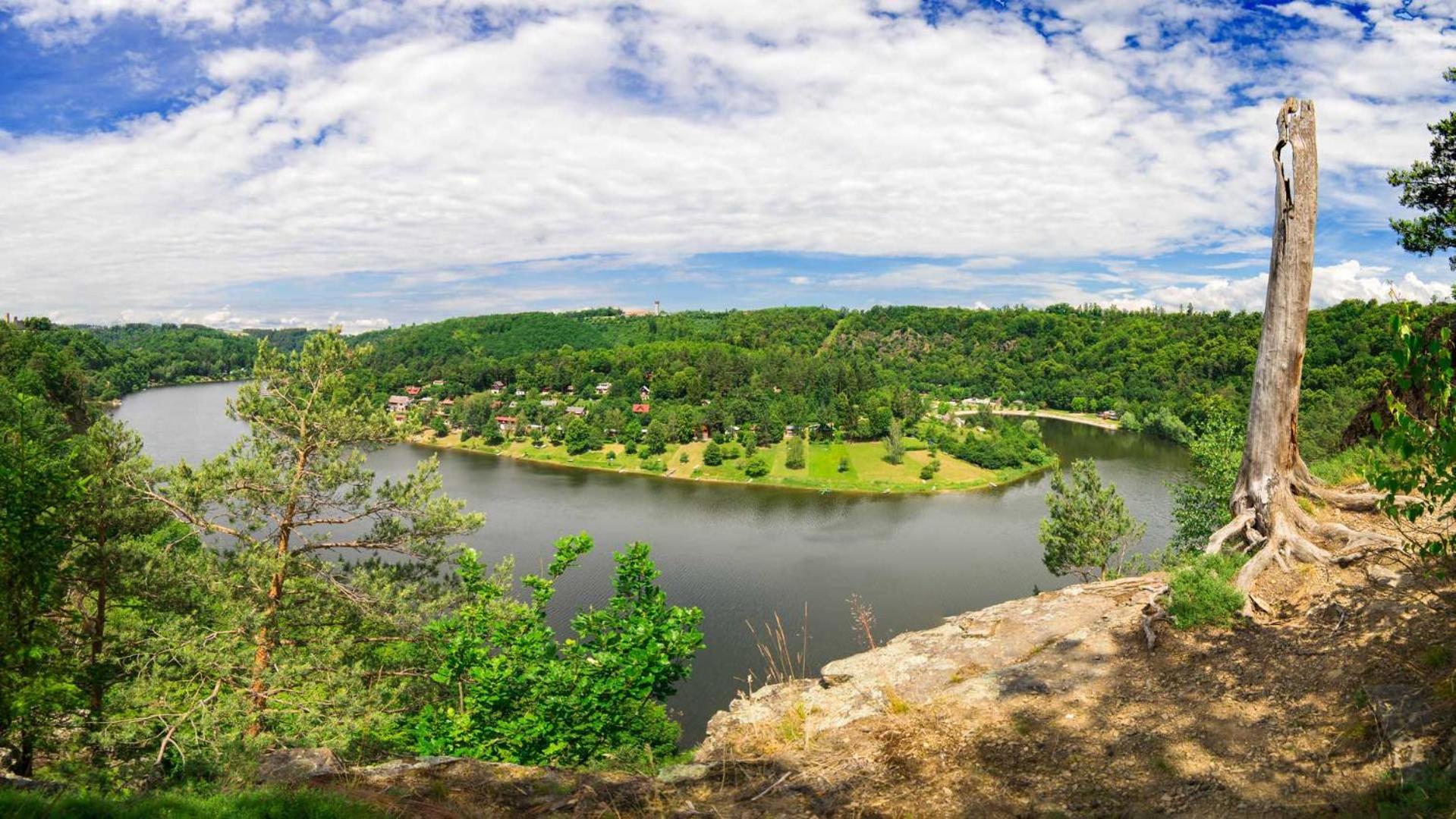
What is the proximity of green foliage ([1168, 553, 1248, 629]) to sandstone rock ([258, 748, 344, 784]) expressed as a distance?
687cm

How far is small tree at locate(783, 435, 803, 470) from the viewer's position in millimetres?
61409

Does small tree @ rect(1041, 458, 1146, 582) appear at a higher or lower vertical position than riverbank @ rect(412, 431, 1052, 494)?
higher

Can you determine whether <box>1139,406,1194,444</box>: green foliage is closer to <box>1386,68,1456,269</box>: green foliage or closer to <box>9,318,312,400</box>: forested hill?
<box>1386,68,1456,269</box>: green foliage

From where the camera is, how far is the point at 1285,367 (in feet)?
23.9

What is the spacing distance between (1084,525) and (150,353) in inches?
6227

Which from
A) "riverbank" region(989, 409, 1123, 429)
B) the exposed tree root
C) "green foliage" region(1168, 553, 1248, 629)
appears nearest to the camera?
"green foliage" region(1168, 553, 1248, 629)

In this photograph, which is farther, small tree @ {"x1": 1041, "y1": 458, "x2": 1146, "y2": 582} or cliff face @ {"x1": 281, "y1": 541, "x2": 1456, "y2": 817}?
small tree @ {"x1": 1041, "y1": 458, "x2": 1146, "y2": 582}

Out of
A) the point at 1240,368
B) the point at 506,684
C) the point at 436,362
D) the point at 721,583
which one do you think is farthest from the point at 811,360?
the point at 506,684

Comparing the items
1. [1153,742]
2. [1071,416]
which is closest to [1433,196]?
[1153,742]

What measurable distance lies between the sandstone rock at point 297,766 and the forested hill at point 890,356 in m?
47.2

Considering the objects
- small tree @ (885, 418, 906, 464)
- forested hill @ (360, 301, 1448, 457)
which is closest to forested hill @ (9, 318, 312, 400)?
forested hill @ (360, 301, 1448, 457)

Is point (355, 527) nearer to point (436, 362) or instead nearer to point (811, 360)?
point (811, 360)

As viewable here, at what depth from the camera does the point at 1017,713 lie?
16.7ft

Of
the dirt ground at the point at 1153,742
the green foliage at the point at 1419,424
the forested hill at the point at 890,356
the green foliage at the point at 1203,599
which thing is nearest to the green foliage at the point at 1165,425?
the forested hill at the point at 890,356
